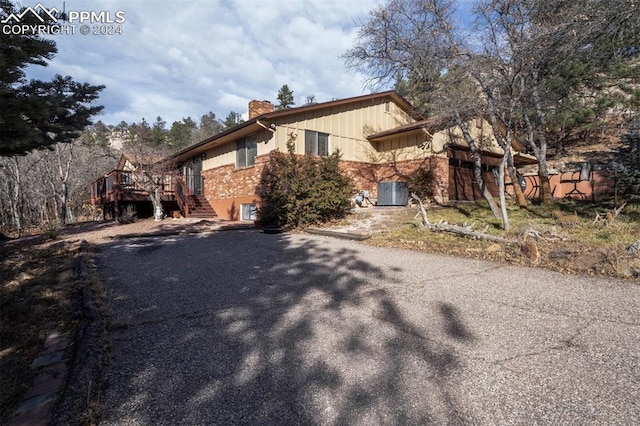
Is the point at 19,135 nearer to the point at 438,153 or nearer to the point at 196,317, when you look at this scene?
the point at 196,317

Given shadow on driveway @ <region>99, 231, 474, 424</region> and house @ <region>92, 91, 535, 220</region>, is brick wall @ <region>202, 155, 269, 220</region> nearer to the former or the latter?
house @ <region>92, 91, 535, 220</region>

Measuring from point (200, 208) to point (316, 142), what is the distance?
753 cm

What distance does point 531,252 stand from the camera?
5.48 meters

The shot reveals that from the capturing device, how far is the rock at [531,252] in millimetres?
5355

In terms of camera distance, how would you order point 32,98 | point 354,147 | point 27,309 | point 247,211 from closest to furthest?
point 27,309 < point 32,98 < point 247,211 < point 354,147

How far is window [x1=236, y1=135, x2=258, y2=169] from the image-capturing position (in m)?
13.5

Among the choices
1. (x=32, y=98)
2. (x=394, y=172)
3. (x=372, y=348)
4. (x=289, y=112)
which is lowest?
(x=372, y=348)

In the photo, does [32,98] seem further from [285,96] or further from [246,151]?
[285,96]

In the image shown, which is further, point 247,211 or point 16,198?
point 16,198

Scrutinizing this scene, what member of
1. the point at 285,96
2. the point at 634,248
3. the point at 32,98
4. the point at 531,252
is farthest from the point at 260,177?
the point at 285,96

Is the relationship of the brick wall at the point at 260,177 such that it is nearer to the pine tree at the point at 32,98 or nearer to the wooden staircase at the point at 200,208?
the wooden staircase at the point at 200,208

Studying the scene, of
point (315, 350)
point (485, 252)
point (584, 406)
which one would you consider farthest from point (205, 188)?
point (584, 406)

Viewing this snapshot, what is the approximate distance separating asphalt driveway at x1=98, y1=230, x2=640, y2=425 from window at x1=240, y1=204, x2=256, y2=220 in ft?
28.1

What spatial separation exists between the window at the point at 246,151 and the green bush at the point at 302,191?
9.07 ft
